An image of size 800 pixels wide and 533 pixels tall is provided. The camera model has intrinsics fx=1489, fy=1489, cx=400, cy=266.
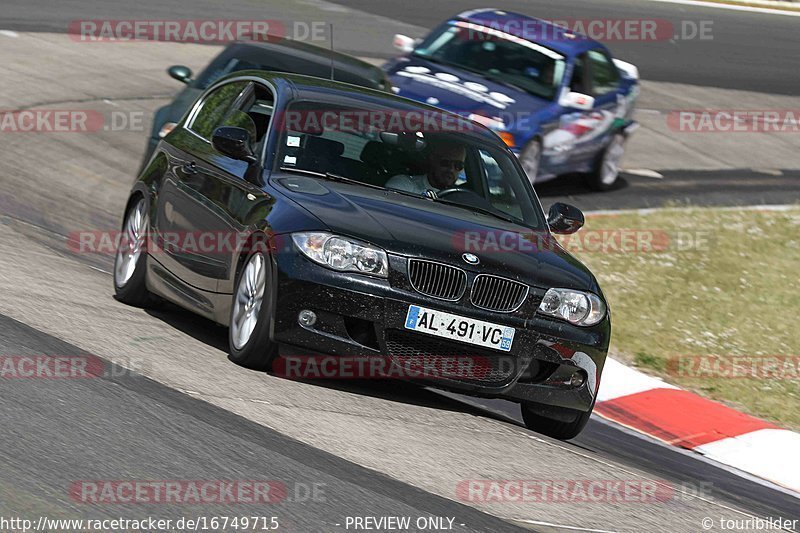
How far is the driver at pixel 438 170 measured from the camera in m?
8.35

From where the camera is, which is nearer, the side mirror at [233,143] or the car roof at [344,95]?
the side mirror at [233,143]

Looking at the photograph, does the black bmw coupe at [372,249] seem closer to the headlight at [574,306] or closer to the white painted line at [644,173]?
the headlight at [574,306]

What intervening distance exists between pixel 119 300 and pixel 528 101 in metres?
6.99

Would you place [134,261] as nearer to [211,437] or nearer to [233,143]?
[233,143]

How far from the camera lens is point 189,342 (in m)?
8.24

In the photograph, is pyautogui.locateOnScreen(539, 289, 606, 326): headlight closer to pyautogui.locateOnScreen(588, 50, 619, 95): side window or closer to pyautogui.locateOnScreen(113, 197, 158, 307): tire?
pyautogui.locateOnScreen(113, 197, 158, 307): tire

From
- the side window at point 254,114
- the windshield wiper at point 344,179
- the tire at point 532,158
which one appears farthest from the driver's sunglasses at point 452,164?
the tire at point 532,158

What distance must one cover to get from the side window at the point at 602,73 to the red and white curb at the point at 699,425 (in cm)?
687

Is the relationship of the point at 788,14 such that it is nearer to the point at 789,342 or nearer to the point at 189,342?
Result: the point at 789,342

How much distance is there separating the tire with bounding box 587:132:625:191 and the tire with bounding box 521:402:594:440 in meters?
9.40

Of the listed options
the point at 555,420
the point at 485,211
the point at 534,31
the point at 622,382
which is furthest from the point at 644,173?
the point at 555,420

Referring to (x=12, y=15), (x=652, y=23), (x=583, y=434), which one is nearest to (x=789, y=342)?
(x=583, y=434)

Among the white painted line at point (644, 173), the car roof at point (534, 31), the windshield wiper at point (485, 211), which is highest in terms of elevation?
the windshield wiper at point (485, 211)

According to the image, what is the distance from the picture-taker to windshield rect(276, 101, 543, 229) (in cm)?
825
